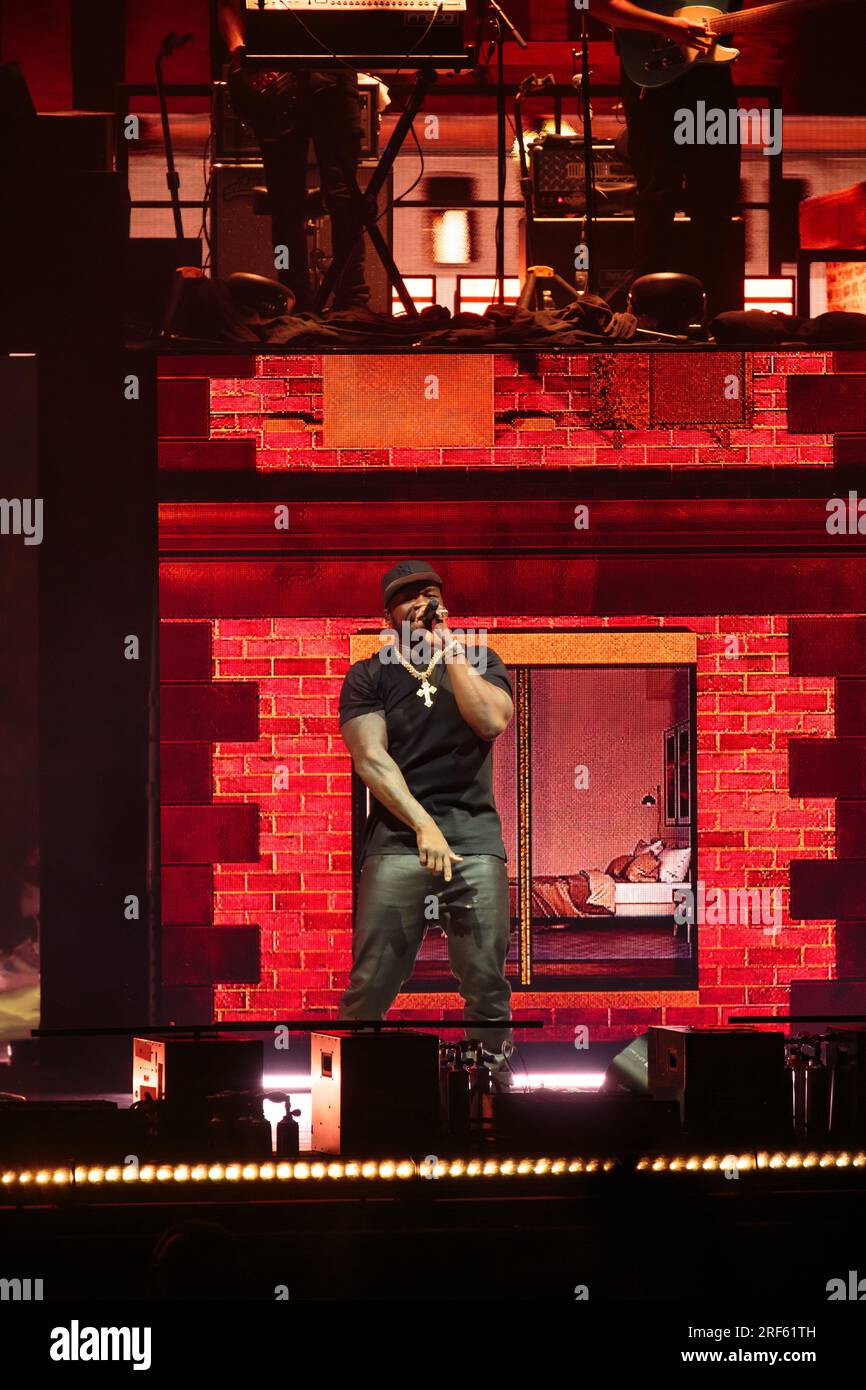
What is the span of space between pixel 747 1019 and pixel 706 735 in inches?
126

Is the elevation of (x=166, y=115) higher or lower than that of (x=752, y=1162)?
higher

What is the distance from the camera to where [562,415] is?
8.16 m

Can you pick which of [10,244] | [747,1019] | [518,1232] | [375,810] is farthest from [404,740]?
[10,244]

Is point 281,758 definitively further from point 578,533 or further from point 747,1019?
point 747,1019

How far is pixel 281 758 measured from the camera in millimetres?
8109

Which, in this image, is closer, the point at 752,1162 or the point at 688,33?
the point at 752,1162

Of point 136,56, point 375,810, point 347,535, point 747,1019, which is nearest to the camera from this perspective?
point 747,1019

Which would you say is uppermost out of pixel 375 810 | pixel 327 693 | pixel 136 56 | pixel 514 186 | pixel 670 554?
pixel 136 56

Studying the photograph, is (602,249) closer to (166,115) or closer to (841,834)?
(166,115)

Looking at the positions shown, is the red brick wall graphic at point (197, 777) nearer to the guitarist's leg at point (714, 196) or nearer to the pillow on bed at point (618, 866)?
the pillow on bed at point (618, 866)

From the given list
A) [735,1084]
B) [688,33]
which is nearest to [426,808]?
[735,1084]

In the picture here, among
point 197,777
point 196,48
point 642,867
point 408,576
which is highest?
point 196,48

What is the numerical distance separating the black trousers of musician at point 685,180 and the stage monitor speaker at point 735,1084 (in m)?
4.64

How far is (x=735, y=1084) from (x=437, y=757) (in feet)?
5.80
